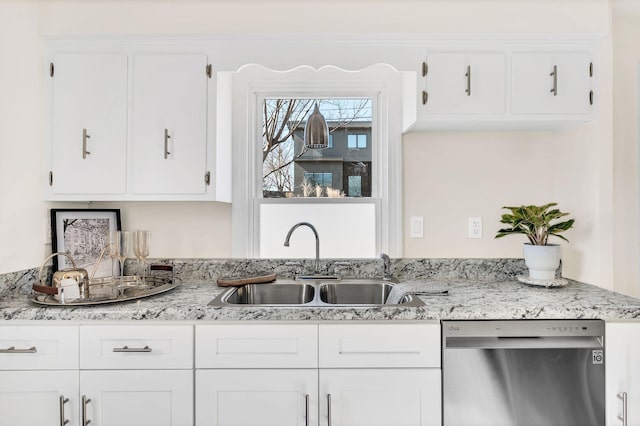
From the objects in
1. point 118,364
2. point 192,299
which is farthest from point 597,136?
point 118,364

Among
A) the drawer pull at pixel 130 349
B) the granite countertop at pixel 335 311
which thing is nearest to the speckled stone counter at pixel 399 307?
the granite countertop at pixel 335 311

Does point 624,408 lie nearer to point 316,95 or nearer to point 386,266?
point 386,266

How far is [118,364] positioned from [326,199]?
1.26 meters

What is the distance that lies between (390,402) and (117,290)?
123cm

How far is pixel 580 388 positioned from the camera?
142 centimetres

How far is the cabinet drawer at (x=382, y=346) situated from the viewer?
142cm

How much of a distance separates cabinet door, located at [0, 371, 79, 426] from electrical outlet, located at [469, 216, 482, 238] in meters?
1.93

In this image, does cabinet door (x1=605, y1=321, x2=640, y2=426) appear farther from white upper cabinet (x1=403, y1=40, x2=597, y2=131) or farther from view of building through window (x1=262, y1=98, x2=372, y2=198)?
view of building through window (x1=262, y1=98, x2=372, y2=198)

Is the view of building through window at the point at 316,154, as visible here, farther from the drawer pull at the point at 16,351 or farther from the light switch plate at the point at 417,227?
the drawer pull at the point at 16,351

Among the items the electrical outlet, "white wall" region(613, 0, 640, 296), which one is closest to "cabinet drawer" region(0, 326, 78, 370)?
the electrical outlet

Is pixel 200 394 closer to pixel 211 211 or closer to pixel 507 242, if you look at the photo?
pixel 211 211

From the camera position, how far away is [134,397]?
142cm

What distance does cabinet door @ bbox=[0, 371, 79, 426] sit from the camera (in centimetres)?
141

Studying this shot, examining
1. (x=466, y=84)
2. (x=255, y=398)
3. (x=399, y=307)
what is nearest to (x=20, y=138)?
(x=255, y=398)
